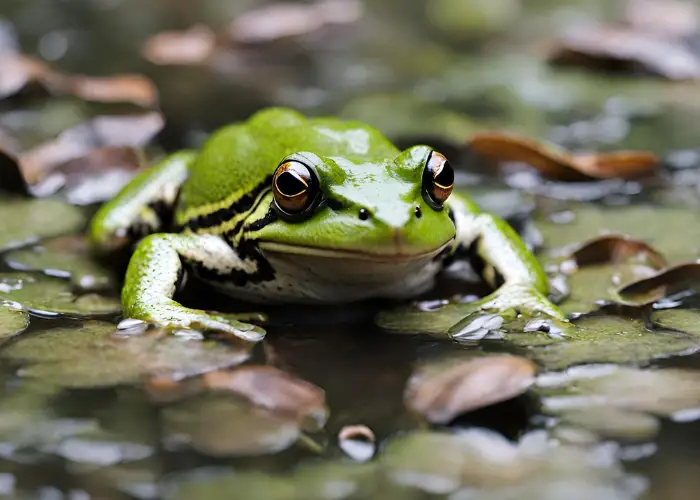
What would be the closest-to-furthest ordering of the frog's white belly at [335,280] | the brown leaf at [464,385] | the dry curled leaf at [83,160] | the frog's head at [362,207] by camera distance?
1. the brown leaf at [464,385]
2. the frog's head at [362,207]
3. the frog's white belly at [335,280]
4. the dry curled leaf at [83,160]

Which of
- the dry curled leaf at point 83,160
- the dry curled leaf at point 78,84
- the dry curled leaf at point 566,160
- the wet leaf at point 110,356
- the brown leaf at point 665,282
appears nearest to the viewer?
the wet leaf at point 110,356

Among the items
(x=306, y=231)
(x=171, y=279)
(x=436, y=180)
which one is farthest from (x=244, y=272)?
(x=436, y=180)

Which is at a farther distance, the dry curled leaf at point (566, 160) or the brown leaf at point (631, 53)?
the brown leaf at point (631, 53)

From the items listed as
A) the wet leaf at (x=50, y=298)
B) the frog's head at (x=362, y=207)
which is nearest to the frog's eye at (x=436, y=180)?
the frog's head at (x=362, y=207)

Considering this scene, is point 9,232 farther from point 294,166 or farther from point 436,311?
point 436,311

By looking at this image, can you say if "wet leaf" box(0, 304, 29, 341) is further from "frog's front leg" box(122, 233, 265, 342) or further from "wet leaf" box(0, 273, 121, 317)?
"frog's front leg" box(122, 233, 265, 342)

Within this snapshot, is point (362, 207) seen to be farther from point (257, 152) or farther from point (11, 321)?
point (11, 321)

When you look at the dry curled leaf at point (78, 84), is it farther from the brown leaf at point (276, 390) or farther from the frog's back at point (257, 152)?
the brown leaf at point (276, 390)

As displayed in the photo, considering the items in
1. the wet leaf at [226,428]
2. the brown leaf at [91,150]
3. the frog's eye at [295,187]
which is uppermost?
the frog's eye at [295,187]
